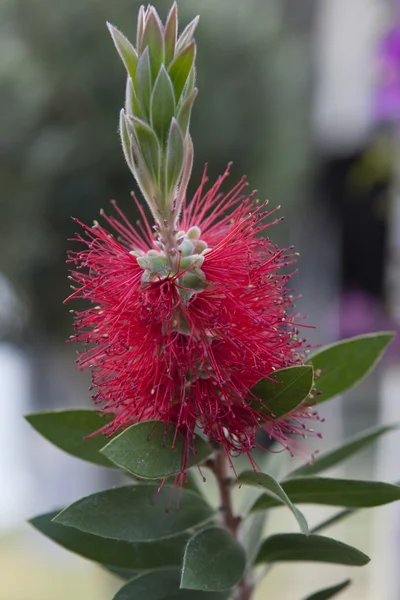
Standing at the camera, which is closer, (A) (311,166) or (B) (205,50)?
(B) (205,50)

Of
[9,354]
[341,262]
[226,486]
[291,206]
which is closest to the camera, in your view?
[226,486]

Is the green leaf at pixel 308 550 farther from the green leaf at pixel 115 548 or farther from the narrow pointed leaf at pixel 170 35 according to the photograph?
the narrow pointed leaf at pixel 170 35

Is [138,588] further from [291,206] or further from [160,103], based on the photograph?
[291,206]

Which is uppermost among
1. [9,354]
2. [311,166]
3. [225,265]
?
[311,166]

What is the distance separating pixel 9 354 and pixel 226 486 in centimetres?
365

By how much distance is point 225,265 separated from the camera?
1.66ft

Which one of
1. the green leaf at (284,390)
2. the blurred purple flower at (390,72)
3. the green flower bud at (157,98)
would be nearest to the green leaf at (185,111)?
the green flower bud at (157,98)

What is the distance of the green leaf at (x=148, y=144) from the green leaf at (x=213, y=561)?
10.1 inches

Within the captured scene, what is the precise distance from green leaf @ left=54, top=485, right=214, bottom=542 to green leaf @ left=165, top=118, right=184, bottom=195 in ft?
0.74

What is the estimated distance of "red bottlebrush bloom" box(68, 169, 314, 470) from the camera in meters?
0.48

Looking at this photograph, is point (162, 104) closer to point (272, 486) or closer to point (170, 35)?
point (170, 35)

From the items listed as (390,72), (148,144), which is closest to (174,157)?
(148,144)

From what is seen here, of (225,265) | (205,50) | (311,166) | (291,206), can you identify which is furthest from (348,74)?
(225,265)

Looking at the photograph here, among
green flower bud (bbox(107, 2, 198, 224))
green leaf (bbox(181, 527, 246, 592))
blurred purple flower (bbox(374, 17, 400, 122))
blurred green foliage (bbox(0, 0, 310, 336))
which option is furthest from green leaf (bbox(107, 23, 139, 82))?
blurred green foliage (bbox(0, 0, 310, 336))
